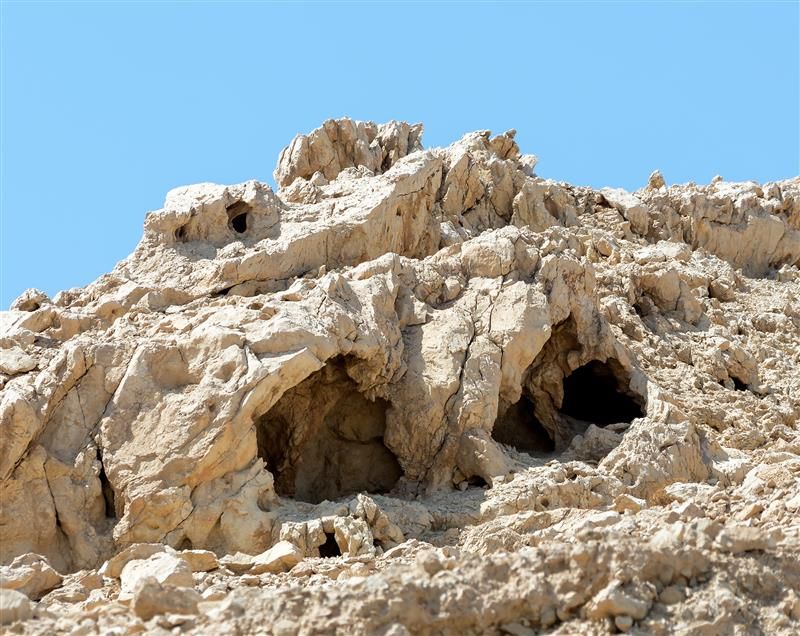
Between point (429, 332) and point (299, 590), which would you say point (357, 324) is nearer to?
point (429, 332)

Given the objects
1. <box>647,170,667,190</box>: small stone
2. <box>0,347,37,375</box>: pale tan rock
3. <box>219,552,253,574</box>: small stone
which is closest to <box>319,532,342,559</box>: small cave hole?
<box>219,552,253,574</box>: small stone

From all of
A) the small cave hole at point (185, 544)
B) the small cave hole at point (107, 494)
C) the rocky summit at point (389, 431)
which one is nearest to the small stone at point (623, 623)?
the rocky summit at point (389, 431)

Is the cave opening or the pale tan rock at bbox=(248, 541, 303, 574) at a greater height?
the cave opening

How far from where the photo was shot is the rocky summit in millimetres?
9047

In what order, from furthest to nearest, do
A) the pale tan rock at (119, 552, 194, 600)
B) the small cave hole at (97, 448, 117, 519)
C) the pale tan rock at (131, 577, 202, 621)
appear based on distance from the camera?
the small cave hole at (97, 448, 117, 519) < the pale tan rock at (119, 552, 194, 600) < the pale tan rock at (131, 577, 202, 621)

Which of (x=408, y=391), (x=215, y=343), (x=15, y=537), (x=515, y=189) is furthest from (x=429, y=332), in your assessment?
(x=515, y=189)

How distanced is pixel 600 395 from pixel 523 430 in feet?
5.55

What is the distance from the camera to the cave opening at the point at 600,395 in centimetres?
2088

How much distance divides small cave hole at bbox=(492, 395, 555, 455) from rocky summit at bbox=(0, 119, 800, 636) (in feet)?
0.13

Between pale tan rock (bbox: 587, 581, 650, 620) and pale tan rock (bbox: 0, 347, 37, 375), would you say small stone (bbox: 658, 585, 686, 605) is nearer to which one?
pale tan rock (bbox: 587, 581, 650, 620)

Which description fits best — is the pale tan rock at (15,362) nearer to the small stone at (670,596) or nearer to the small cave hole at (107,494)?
the small cave hole at (107,494)

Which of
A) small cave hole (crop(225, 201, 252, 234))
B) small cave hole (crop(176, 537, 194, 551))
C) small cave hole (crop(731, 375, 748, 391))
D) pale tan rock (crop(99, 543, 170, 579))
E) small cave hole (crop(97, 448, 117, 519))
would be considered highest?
small cave hole (crop(225, 201, 252, 234))

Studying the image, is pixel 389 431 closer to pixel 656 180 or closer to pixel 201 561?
pixel 201 561

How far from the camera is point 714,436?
2050 centimetres
